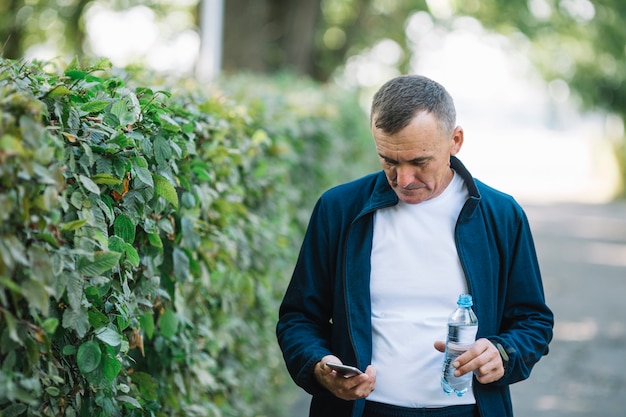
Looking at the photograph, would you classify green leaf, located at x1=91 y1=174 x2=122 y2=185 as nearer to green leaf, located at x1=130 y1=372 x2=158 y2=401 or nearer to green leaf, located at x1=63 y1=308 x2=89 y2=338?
green leaf, located at x1=63 y1=308 x2=89 y2=338

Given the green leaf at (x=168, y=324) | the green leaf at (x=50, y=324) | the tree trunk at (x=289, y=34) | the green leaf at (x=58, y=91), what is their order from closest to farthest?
1. the green leaf at (x=50, y=324)
2. the green leaf at (x=58, y=91)
3. the green leaf at (x=168, y=324)
4. the tree trunk at (x=289, y=34)

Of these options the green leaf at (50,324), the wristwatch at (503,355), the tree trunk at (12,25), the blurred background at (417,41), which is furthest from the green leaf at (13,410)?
the tree trunk at (12,25)

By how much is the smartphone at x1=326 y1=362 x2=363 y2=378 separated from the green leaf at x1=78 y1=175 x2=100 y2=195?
32.4 inches

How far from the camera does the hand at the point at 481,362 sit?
2.70m

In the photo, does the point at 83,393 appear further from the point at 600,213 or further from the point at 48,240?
the point at 600,213

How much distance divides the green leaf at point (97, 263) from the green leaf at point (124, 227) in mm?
319

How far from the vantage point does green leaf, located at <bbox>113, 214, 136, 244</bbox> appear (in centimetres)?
284

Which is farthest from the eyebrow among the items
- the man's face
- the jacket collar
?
the jacket collar

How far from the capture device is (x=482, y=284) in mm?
2879

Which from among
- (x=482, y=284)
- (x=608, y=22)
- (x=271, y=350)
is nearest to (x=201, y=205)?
(x=482, y=284)

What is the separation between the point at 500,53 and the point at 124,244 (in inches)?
1070

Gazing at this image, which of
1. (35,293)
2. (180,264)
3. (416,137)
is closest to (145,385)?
(180,264)

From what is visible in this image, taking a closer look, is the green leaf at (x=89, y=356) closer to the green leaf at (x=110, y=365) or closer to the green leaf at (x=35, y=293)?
the green leaf at (x=110, y=365)

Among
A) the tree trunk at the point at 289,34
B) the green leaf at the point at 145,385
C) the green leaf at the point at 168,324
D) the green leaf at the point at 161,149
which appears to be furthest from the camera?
the tree trunk at the point at 289,34
